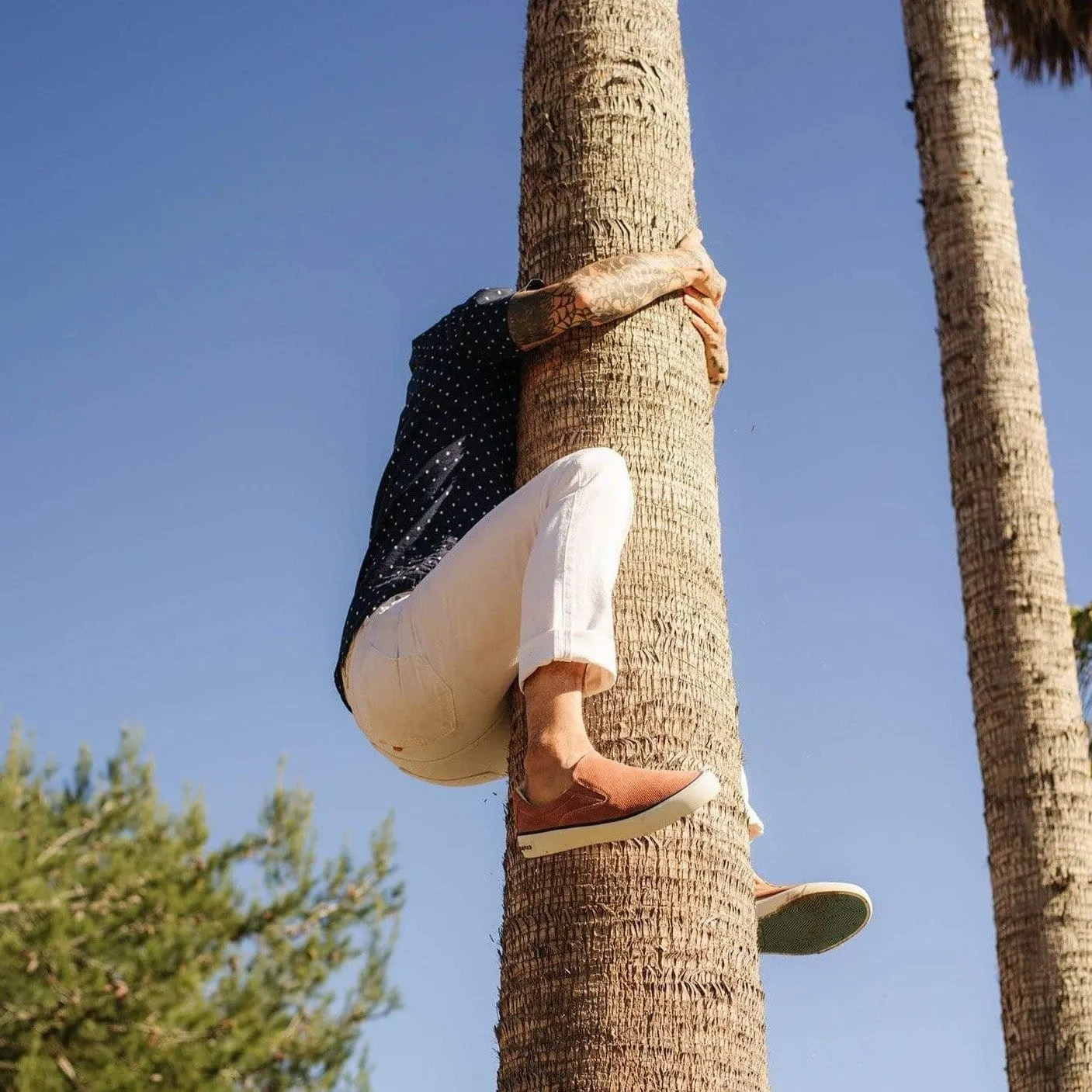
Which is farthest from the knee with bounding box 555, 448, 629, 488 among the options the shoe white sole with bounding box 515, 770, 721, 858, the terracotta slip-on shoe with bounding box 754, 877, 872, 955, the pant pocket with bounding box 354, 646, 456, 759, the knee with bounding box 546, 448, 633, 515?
the terracotta slip-on shoe with bounding box 754, 877, 872, 955

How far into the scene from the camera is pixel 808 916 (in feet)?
14.8

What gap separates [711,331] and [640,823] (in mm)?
1677

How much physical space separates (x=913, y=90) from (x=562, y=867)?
6467 mm

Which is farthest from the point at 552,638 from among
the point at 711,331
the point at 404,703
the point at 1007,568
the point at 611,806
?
the point at 1007,568

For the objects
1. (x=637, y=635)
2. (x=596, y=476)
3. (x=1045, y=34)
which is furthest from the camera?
(x=1045, y=34)

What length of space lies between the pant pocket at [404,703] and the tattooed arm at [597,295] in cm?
90

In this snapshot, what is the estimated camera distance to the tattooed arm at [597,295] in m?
3.96

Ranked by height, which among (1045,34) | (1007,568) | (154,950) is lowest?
(154,950)

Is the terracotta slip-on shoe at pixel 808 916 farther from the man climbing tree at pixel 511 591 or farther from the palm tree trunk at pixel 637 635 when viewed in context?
the palm tree trunk at pixel 637 635

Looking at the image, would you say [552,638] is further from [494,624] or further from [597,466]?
[597,466]

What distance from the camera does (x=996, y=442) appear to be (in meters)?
7.43

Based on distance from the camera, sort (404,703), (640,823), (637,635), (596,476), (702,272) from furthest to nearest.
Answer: (702,272) → (404,703) → (637,635) → (596,476) → (640,823)

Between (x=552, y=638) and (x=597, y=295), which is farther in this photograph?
(x=597, y=295)

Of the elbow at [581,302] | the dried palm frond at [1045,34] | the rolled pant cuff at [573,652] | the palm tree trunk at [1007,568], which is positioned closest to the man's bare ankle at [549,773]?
the rolled pant cuff at [573,652]
